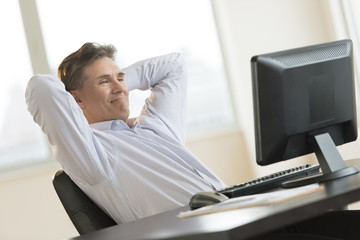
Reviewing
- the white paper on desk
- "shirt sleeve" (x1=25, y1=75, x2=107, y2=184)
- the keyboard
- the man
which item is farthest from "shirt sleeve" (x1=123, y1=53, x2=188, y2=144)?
the white paper on desk

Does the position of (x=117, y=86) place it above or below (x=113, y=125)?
above

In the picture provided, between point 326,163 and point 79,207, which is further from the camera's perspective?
point 79,207

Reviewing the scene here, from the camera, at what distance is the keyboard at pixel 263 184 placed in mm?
1788

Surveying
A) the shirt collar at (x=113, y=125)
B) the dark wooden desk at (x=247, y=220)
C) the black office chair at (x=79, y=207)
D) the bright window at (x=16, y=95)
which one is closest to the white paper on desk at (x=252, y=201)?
the dark wooden desk at (x=247, y=220)

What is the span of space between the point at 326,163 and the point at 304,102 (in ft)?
0.63

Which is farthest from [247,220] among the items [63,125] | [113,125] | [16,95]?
[16,95]

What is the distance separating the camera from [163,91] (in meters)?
2.71

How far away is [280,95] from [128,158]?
25.0 inches

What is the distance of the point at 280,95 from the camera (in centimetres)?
175

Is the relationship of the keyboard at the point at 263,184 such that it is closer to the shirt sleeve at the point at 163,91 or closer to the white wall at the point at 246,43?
the shirt sleeve at the point at 163,91

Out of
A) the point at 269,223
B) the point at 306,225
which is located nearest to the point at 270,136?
the point at 306,225

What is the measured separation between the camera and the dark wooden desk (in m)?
1.22

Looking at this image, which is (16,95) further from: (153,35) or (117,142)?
(117,142)

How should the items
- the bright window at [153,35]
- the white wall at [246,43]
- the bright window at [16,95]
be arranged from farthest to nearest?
the white wall at [246,43], the bright window at [153,35], the bright window at [16,95]
